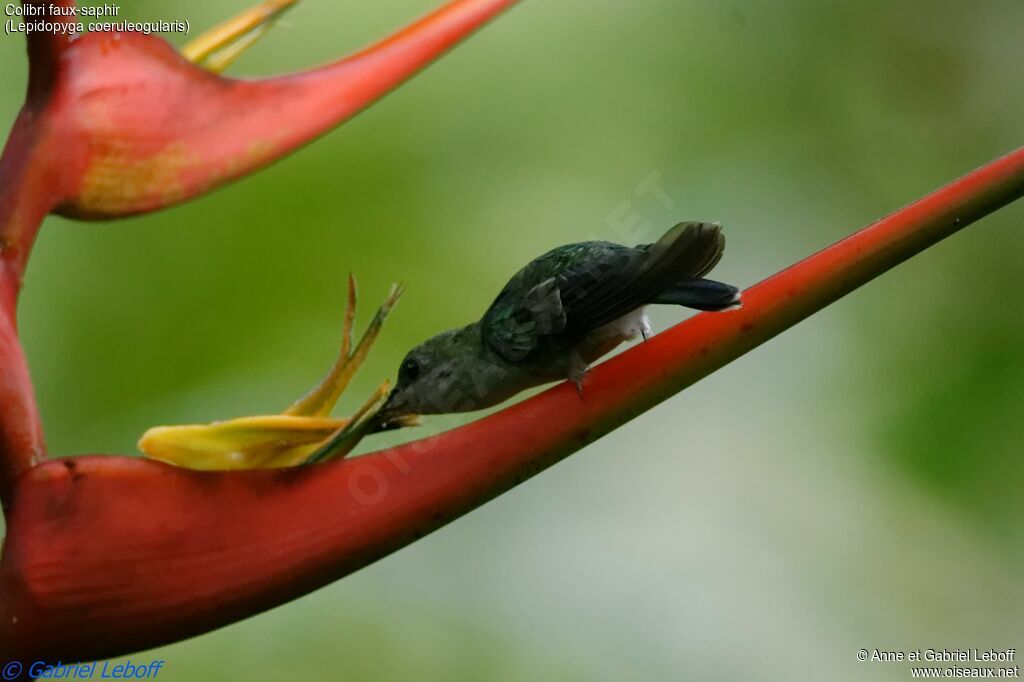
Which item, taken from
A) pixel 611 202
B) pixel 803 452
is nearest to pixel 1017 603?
pixel 803 452

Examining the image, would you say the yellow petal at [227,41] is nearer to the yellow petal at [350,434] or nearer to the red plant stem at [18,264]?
the red plant stem at [18,264]

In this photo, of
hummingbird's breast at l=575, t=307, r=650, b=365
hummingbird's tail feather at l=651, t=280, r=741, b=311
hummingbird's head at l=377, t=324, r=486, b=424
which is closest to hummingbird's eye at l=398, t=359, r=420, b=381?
hummingbird's head at l=377, t=324, r=486, b=424

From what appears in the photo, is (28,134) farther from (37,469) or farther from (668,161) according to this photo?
(668,161)

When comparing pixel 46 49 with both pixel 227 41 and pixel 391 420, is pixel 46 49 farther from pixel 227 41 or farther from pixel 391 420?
pixel 391 420

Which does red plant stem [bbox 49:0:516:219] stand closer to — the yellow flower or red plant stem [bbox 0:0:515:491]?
red plant stem [bbox 0:0:515:491]

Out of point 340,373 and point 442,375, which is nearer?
point 340,373

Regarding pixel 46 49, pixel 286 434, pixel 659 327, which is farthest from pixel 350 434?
pixel 659 327
